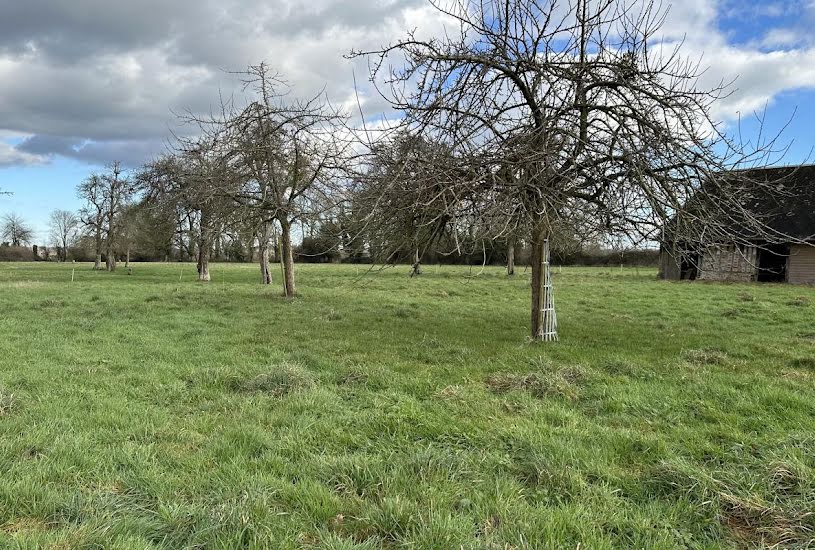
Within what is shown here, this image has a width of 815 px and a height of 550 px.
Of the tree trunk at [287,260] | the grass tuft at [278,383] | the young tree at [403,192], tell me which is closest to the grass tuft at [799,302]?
the young tree at [403,192]

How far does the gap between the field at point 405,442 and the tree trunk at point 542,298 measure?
1.61ft

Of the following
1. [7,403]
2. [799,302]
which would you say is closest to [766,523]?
Result: [7,403]

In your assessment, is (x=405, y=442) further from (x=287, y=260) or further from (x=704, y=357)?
(x=287, y=260)

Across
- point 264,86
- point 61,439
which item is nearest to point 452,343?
point 61,439

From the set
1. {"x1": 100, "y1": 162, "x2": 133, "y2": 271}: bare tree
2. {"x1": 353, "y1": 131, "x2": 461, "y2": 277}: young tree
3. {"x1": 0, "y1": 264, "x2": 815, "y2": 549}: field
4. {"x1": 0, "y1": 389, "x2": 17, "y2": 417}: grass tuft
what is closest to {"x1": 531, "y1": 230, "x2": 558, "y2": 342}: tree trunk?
{"x1": 0, "y1": 264, "x2": 815, "y2": 549}: field

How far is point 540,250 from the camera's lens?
8.22 m

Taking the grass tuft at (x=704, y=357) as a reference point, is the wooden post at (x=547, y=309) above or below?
above

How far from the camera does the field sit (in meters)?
2.69

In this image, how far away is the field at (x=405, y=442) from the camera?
8.84 feet

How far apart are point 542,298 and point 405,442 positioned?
16.9 feet

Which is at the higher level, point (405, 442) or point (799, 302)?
point (799, 302)

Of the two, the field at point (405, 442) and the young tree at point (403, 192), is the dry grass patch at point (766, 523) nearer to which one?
the field at point (405, 442)

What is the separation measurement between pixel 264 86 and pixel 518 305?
402 inches

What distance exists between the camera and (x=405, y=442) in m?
3.89
